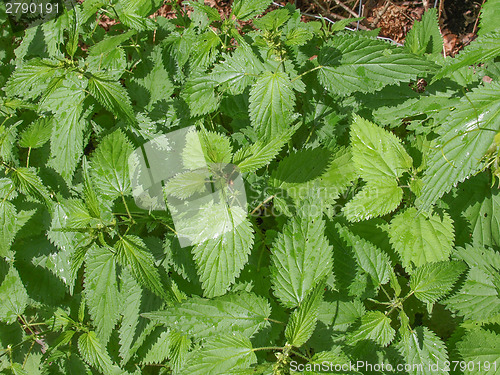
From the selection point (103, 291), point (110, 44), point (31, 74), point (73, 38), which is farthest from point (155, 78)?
point (103, 291)

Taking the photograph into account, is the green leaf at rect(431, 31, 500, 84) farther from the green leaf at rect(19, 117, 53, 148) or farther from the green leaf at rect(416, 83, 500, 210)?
the green leaf at rect(19, 117, 53, 148)

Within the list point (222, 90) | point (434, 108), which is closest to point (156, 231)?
point (222, 90)

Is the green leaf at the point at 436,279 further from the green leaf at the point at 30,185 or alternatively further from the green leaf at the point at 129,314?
the green leaf at the point at 30,185

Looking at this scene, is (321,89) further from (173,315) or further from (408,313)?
(173,315)

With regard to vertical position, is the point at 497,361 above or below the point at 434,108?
below

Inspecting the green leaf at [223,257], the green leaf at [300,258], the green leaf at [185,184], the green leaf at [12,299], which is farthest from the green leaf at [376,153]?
the green leaf at [12,299]

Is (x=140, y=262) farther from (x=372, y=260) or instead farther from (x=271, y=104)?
(x=372, y=260)

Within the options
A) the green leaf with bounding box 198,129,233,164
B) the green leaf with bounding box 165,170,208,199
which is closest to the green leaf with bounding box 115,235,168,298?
the green leaf with bounding box 165,170,208,199
